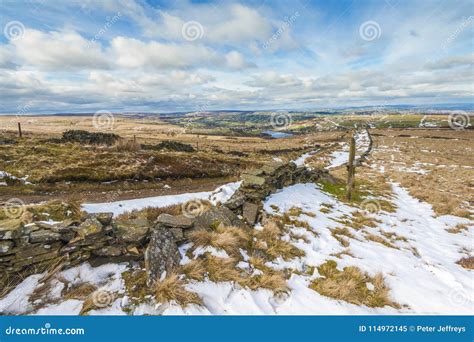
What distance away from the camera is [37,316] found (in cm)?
494

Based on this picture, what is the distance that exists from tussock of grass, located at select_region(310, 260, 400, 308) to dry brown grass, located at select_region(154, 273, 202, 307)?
3.34 meters

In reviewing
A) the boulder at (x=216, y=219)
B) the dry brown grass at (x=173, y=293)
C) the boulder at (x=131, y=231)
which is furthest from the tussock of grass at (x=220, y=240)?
the dry brown grass at (x=173, y=293)

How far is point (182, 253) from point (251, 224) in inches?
130

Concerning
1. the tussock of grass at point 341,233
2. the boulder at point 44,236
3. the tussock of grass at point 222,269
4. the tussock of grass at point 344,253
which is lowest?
the tussock of grass at point 341,233

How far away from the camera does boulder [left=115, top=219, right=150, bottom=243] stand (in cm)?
644

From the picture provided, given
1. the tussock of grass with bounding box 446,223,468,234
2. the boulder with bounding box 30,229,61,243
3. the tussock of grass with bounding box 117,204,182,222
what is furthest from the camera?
the tussock of grass with bounding box 446,223,468,234

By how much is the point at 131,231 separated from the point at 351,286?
6205 millimetres

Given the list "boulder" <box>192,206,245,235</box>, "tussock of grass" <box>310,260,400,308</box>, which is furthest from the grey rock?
"tussock of grass" <box>310,260,400,308</box>

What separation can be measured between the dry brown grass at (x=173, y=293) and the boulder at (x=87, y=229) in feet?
6.57

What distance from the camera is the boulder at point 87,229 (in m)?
5.98

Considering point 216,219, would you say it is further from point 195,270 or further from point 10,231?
point 10,231

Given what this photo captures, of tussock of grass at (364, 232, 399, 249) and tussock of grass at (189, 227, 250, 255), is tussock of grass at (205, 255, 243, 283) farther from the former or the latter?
tussock of grass at (364, 232, 399, 249)

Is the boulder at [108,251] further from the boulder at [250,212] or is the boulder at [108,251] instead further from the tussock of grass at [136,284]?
the boulder at [250,212]
